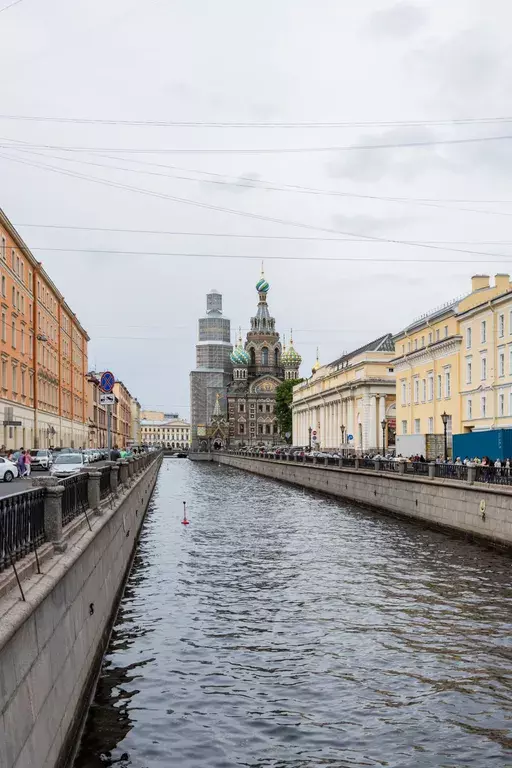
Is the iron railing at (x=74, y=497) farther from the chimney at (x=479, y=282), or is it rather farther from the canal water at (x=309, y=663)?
the chimney at (x=479, y=282)

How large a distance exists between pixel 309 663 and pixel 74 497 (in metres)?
4.53

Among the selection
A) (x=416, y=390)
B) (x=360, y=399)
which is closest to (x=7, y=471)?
(x=416, y=390)

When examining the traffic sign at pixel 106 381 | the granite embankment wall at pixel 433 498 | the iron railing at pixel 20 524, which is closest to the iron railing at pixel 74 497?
the iron railing at pixel 20 524

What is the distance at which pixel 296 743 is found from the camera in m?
10.2

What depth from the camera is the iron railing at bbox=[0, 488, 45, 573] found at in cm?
841

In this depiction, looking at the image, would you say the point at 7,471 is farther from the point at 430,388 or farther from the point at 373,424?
the point at 373,424

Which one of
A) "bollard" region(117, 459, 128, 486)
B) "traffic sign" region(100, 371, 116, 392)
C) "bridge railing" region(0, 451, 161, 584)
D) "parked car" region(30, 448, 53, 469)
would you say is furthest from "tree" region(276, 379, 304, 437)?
"bridge railing" region(0, 451, 161, 584)

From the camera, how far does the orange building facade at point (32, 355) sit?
51594 mm

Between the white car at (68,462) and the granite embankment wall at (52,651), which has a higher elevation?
the white car at (68,462)

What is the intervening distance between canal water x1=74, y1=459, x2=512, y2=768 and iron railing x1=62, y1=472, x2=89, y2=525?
7.76ft

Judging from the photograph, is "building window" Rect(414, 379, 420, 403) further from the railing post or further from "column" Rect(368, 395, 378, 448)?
the railing post

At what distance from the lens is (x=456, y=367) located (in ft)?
195

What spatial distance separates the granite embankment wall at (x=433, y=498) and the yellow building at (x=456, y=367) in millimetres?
7713

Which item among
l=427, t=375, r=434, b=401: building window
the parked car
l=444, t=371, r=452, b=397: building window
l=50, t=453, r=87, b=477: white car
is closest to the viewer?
l=50, t=453, r=87, b=477: white car
